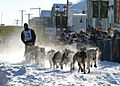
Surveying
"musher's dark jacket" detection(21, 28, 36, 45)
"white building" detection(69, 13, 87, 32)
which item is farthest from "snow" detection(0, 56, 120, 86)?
"white building" detection(69, 13, 87, 32)

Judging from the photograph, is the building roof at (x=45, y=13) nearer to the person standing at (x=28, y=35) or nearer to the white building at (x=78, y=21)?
the white building at (x=78, y=21)

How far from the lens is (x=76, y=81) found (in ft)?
36.4

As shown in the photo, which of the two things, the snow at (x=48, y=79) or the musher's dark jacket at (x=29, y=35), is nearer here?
the snow at (x=48, y=79)

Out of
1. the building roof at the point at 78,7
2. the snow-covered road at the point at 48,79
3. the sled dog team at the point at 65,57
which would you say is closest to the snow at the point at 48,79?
the snow-covered road at the point at 48,79

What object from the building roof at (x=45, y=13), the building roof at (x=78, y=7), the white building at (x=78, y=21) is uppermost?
the building roof at (x=78, y=7)

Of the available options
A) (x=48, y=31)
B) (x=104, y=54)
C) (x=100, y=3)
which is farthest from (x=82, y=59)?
(x=48, y=31)

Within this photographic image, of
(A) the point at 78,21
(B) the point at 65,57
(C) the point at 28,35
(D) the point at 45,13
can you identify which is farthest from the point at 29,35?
(D) the point at 45,13

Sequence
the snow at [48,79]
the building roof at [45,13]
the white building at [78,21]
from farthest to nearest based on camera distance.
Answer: the building roof at [45,13] < the white building at [78,21] < the snow at [48,79]

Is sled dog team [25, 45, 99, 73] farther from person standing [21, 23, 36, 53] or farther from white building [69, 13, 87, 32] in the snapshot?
white building [69, 13, 87, 32]

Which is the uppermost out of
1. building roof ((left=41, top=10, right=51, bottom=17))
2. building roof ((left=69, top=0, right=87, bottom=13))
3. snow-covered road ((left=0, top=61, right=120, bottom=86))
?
building roof ((left=69, top=0, right=87, bottom=13))

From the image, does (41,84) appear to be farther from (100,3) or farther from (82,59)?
(100,3)

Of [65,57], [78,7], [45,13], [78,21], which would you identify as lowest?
[65,57]

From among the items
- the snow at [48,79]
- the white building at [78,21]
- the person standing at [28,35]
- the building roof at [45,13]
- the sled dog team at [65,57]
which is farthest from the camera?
the building roof at [45,13]

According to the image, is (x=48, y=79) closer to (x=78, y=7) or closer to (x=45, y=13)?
(x=78, y=7)
